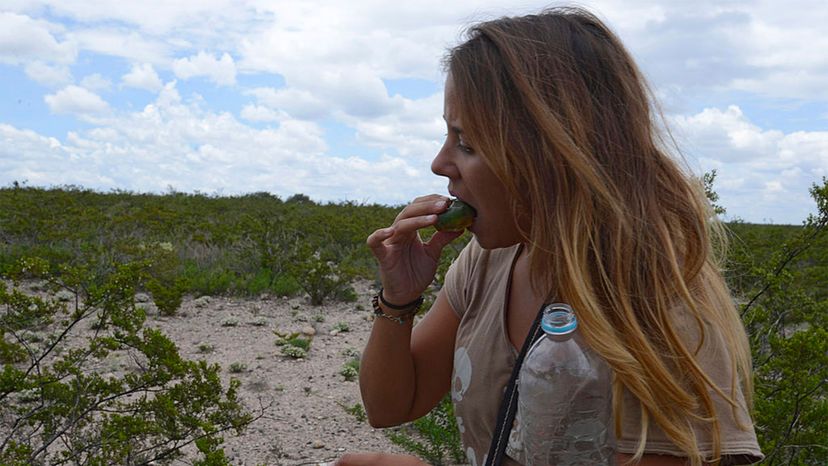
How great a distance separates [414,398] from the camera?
2389 millimetres

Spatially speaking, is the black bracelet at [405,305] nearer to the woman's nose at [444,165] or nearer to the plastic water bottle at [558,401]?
the woman's nose at [444,165]

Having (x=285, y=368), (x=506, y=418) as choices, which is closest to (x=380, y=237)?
(x=506, y=418)

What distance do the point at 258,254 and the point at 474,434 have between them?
7.91 metres

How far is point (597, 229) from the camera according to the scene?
1.61m

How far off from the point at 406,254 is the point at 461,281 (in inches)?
7.0

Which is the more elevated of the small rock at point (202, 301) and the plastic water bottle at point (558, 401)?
the plastic water bottle at point (558, 401)

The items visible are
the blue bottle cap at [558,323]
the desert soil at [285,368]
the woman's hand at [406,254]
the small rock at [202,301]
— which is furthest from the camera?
the small rock at [202,301]

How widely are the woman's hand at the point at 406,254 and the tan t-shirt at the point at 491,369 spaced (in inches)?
4.7

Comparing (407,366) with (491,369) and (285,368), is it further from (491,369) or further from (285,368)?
(285,368)

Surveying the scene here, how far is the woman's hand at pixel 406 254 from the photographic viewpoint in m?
2.05

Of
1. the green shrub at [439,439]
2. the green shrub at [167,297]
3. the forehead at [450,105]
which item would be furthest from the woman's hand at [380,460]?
the green shrub at [167,297]

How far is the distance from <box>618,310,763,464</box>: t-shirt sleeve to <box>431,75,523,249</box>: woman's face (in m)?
0.46

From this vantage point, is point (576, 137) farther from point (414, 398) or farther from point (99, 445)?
point (99, 445)

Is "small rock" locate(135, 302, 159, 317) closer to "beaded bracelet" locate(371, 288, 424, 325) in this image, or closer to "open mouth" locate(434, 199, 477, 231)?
"beaded bracelet" locate(371, 288, 424, 325)
